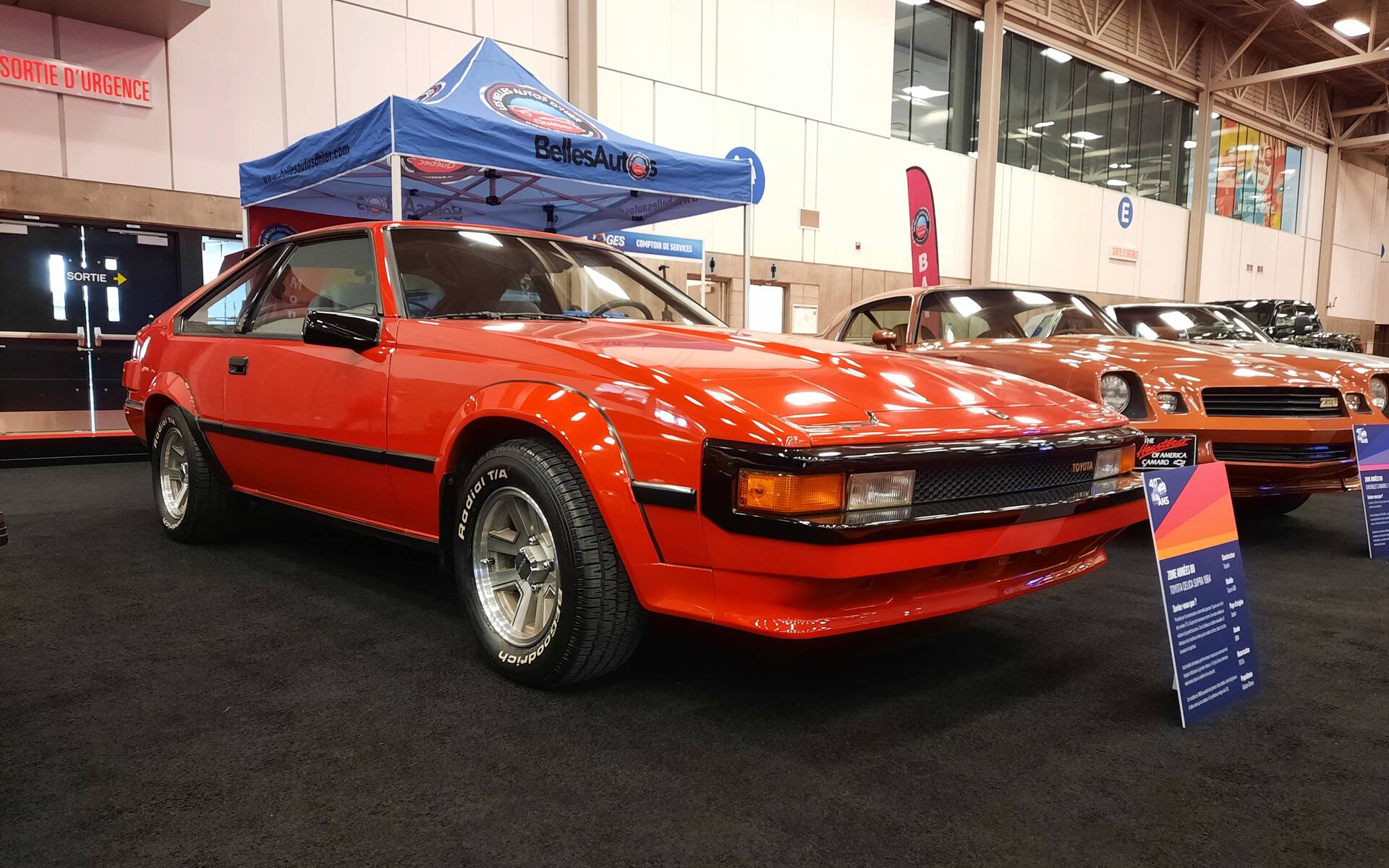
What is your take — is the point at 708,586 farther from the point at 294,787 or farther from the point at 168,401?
the point at 168,401

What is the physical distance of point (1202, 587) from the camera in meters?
2.04

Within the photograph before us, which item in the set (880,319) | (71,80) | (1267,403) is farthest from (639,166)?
(71,80)

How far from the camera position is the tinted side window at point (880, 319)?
4.97 meters

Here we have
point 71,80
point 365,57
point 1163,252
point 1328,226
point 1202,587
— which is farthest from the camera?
point 1328,226

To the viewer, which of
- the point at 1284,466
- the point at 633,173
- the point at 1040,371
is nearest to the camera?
the point at 1284,466

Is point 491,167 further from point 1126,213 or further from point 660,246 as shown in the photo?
point 1126,213

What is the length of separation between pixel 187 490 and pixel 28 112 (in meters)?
5.89

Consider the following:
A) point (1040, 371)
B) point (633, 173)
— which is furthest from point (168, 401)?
point (1040, 371)

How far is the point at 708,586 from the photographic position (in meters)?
1.81

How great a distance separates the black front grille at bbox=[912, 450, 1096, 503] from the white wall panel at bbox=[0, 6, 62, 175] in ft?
28.2

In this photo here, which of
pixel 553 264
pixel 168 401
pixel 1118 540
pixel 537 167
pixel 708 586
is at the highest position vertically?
pixel 537 167

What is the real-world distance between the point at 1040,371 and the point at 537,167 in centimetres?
345

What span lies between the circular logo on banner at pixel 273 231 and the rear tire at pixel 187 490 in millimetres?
4054

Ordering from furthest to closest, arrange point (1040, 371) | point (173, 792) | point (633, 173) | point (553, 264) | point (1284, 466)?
point (633, 173) < point (1040, 371) < point (1284, 466) < point (553, 264) < point (173, 792)
